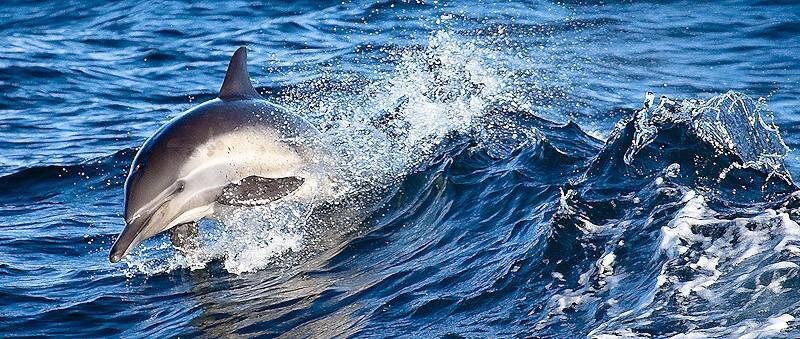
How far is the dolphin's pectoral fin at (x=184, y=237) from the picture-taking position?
26.6 ft

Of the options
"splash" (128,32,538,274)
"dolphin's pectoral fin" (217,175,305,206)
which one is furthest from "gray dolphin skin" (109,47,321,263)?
"splash" (128,32,538,274)

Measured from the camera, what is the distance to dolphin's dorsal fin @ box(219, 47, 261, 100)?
27.8 feet

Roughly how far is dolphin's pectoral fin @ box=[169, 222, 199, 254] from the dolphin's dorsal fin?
98cm

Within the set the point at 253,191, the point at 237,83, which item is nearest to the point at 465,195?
the point at 253,191

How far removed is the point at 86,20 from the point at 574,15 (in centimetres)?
809

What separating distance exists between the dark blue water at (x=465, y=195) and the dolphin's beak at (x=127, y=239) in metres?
0.36

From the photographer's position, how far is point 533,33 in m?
15.6

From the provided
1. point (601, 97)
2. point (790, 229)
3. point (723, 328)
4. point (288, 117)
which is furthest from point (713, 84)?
point (723, 328)

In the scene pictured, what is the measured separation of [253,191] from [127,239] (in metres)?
1.10

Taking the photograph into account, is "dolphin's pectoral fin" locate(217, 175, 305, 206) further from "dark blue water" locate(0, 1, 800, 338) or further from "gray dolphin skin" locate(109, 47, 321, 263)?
"dark blue water" locate(0, 1, 800, 338)

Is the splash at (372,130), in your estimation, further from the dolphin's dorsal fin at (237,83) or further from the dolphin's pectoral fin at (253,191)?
the dolphin's dorsal fin at (237,83)

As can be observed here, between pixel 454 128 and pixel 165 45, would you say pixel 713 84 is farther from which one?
pixel 165 45

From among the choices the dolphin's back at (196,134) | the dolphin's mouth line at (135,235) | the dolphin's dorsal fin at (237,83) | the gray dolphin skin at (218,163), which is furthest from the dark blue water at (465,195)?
the dolphin's dorsal fin at (237,83)

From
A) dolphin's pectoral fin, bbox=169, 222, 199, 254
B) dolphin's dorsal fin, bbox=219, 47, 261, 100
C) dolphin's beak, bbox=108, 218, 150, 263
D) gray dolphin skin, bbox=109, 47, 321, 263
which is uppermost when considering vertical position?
dolphin's dorsal fin, bbox=219, 47, 261, 100
